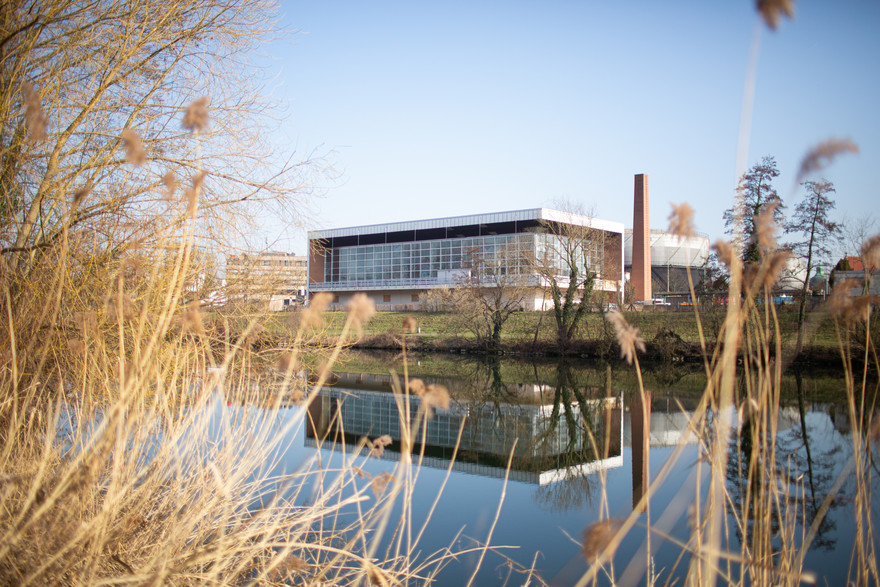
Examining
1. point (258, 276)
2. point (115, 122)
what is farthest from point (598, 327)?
point (115, 122)

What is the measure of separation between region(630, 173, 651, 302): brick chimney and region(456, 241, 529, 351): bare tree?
20862 mm

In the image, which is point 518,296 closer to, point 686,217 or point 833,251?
point 833,251

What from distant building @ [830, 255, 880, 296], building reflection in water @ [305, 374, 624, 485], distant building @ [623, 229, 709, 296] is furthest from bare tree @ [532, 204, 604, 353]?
distant building @ [623, 229, 709, 296]

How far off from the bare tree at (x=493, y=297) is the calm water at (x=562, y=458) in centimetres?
844

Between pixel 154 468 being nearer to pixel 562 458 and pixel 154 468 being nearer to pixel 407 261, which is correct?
pixel 562 458

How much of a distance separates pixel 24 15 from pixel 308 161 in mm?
2830

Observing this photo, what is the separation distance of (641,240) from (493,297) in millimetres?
24061

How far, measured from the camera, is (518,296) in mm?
28203

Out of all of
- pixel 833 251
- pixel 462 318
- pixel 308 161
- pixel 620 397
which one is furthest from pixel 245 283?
pixel 462 318

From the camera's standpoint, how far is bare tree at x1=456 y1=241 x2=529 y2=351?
2828cm

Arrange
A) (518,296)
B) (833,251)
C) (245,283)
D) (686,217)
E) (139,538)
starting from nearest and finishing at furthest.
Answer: (686,217) < (139,538) < (245,283) < (833,251) < (518,296)

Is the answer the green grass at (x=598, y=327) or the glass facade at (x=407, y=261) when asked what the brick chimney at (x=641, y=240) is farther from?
the green grass at (x=598, y=327)

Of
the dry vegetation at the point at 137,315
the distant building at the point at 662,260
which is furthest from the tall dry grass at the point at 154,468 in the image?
the distant building at the point at 662,260

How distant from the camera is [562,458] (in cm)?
1048
